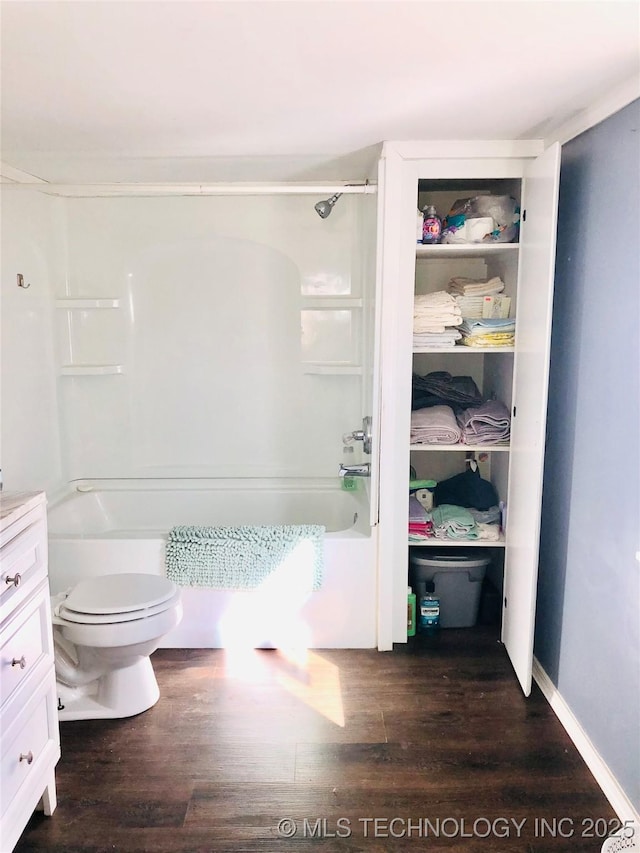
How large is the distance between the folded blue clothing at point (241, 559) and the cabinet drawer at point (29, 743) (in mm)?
892

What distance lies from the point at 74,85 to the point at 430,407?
181 cm

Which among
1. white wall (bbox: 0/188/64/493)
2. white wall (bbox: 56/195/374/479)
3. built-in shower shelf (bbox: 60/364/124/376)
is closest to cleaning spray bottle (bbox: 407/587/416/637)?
white wall (bbox: 56/195/374/479)

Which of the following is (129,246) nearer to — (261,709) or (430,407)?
(430,407)

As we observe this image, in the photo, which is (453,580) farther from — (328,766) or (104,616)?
(104,616)

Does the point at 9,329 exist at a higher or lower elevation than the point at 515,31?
lower

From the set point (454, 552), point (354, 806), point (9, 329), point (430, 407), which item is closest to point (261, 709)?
point (354, 806)

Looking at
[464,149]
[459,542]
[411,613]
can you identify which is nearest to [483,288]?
[464,149]

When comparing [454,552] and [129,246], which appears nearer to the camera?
[454,552]

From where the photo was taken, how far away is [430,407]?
2840mm

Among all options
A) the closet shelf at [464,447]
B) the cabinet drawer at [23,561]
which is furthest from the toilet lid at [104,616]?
the closet shelf at [464,447]

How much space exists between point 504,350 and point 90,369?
2.17 m

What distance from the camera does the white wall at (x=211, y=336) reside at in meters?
3.37

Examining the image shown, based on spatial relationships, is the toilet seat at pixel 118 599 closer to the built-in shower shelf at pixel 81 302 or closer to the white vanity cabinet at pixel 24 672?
the white vanity cabinet at pixel 24 672

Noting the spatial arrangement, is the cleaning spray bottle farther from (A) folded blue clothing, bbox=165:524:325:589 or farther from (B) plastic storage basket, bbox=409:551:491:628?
(A) folded blue clothing, bbox=165:524:325:589
